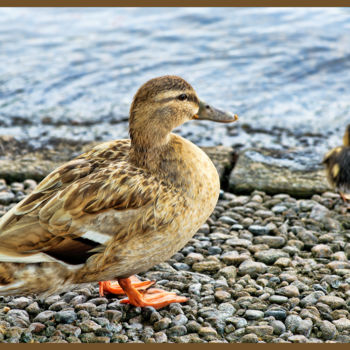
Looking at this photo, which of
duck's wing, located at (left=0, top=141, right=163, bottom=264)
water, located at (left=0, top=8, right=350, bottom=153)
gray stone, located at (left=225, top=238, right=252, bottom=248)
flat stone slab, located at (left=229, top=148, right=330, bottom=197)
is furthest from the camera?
water, located at (left=0, top=8, right=350, bottom=153)

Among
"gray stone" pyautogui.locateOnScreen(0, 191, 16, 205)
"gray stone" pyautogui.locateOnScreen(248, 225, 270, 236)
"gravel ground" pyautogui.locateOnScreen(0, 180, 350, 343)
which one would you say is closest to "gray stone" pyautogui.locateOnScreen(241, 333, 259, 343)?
"gravel ground" pyautogui.locateOnScreen(0, 180, 350, 343)

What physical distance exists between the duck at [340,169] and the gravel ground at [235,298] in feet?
1.01

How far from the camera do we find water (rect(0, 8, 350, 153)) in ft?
21.7

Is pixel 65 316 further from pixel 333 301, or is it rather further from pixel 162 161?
pixel 333 301

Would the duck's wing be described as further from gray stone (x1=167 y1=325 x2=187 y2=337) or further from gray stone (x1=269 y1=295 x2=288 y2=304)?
gray stone (x1=269 y1=295 x2=288 y2=304)

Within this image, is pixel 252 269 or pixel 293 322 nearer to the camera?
pixel 293 322

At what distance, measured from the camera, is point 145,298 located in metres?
3.34

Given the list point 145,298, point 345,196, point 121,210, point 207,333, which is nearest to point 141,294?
point 145,298

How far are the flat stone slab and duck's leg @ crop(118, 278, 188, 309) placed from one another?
5.70 feet

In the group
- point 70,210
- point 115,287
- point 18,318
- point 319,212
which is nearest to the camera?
point 70,210

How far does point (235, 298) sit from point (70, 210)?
114cm

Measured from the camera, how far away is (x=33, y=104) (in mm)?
7316

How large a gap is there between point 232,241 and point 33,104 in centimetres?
415

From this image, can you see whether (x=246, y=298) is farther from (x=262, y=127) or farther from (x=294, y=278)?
(x=262, y=127)
